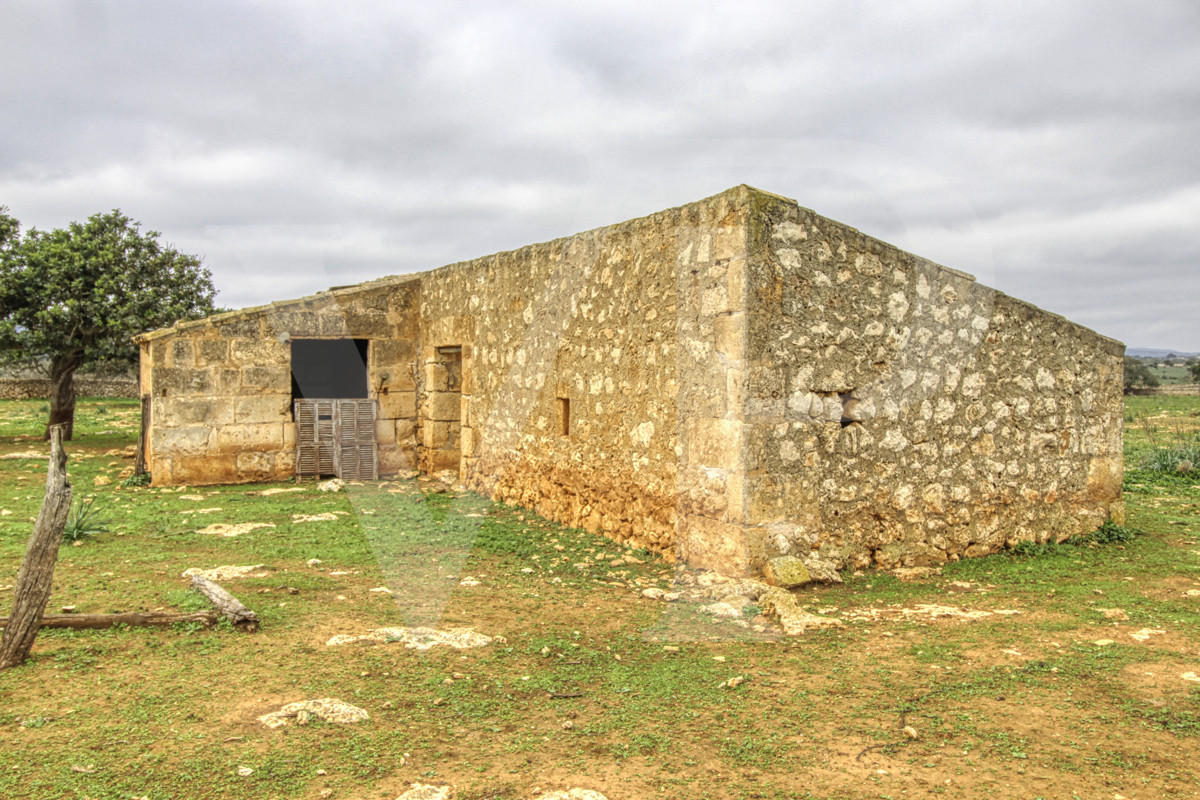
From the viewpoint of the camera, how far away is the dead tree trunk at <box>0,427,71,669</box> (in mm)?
3520

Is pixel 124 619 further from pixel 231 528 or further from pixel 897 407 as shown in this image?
pixel 897 407

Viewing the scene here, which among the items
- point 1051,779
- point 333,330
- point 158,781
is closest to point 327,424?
point 333,330

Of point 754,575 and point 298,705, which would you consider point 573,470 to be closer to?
point 754,575

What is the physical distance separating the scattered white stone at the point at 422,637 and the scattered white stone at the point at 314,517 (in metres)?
3.54

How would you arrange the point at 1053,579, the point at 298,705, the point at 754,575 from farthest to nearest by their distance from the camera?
1. the point at 1053,579
2. the point at 754,575
3. the point at 298,705

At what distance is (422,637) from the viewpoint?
165 inches

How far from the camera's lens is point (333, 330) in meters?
10.2

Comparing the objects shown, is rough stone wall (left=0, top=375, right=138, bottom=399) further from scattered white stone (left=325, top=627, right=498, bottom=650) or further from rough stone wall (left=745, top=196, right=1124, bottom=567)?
rough stone wall (left=745, top=196, right=1124, bottom=567)

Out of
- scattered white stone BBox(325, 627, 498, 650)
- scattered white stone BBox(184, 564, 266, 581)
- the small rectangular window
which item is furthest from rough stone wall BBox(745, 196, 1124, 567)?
scattered white stone BBox(184, 564, 266, 581)

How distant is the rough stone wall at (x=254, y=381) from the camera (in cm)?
941

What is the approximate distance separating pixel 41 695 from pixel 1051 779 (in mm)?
3919

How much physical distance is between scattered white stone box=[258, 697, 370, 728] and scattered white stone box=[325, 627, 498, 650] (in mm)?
773

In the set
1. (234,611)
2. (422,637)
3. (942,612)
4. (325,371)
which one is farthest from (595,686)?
(325,371)

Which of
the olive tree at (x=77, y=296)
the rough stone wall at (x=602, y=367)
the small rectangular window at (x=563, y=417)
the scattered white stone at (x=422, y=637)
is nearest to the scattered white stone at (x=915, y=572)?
the rough stone wall at (x=602, y=367)
